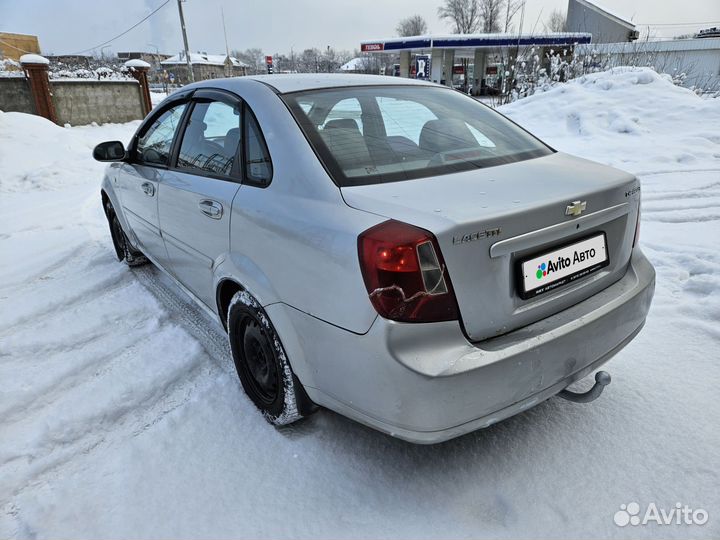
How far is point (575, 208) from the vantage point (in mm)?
1762

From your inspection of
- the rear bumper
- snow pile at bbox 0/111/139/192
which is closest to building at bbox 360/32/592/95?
snow pile at bbox 0/111/139/192

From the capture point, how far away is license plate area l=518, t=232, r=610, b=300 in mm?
1689

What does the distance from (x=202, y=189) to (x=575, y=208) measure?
1.75 m

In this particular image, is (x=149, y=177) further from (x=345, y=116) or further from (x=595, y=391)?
(x=595, y=391)

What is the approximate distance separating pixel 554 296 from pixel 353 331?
78 cm

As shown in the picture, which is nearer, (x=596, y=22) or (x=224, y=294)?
(x=224, y=294)

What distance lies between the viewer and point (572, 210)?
5.76 feet

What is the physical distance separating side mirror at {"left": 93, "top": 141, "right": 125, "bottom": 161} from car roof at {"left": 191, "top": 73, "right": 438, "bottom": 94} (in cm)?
102

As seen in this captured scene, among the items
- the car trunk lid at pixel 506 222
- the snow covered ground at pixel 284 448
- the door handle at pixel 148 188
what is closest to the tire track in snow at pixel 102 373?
the snow covered ground at pixel 284 448

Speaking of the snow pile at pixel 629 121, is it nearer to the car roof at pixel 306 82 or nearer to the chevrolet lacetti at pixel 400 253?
the car roof at pixel 306 82

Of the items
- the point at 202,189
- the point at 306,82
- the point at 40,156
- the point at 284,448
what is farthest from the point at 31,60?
the point at 284,448

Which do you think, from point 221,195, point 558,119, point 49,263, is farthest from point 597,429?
point 558,119

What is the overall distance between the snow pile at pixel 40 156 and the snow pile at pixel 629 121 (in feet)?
27.8

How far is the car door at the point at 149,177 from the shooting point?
3.06 meters
